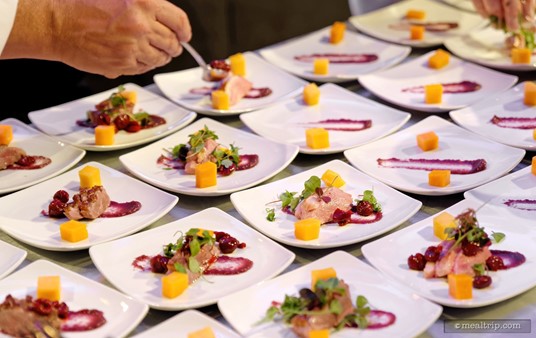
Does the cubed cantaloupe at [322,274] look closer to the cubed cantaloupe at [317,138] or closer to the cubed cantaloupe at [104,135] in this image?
the cubed cantaloupe at [317,138]

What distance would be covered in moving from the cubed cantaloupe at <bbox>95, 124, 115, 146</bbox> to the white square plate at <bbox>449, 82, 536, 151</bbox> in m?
1.24

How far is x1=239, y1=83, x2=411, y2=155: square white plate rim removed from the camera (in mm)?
2928

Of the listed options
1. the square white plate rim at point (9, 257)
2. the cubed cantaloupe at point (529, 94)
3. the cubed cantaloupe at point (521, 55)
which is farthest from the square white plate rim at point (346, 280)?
the cubed cantaloupe at point (521, 55)

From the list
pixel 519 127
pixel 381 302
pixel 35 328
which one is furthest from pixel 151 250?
pixel 519 127

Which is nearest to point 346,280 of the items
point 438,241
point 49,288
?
point 438,241

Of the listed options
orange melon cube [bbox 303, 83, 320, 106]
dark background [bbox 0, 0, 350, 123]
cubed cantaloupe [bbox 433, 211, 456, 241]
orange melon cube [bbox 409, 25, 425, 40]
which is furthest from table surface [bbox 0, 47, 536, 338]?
dark background [bbox 0, 0, 350, 123]

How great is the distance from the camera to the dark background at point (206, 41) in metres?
3.96

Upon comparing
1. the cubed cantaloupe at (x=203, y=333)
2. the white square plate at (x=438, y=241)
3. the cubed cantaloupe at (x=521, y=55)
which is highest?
the cubed cantaloupe at (x=521, y=55)

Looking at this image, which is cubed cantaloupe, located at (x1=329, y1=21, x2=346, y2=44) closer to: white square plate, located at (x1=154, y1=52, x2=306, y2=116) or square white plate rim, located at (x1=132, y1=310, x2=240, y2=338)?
white square plate, located at (x1=154, y1=52, x2=306, y2=116)

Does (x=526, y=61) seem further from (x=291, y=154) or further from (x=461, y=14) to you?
(x=291, y=154)

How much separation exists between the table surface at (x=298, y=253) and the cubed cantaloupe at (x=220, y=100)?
7 cm

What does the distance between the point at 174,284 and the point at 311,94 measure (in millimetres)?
1341

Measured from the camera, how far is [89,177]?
2678 millimetres

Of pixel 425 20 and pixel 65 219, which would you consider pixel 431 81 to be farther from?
pixel 65 219
